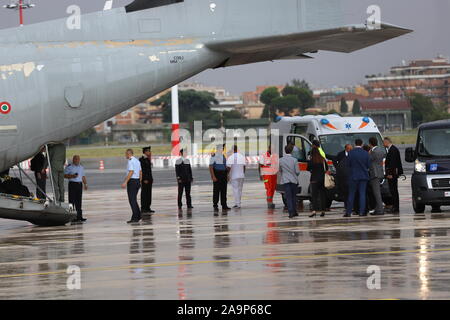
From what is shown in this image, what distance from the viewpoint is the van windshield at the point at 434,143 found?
21.7 metres

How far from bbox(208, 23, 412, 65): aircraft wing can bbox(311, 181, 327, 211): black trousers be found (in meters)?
3.26

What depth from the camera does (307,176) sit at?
24.2 m

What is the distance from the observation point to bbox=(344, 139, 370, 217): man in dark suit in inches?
825

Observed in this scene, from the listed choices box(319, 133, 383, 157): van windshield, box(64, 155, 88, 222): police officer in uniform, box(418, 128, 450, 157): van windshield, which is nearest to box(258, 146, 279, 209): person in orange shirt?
box(319, 133, 383, 157): van windshield

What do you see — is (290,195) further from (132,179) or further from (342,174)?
(132,179)

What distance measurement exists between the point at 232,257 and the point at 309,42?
8.04 meters

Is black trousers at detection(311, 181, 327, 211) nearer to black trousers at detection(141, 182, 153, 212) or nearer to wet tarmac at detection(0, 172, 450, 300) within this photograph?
wet tarmac at detection(0, 172, 450, 300)

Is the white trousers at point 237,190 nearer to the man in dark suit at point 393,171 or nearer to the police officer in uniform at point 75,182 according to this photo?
the man in dark suit at point 393,171

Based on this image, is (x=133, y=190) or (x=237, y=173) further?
(x=237, y=173)

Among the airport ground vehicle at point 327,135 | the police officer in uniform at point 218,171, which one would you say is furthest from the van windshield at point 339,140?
the police officer in uniform at point 218,171

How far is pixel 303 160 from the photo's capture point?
24.5m

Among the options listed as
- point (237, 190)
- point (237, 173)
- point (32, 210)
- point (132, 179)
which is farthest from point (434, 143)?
point (32, 210)

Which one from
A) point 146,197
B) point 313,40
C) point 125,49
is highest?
point 313,40
